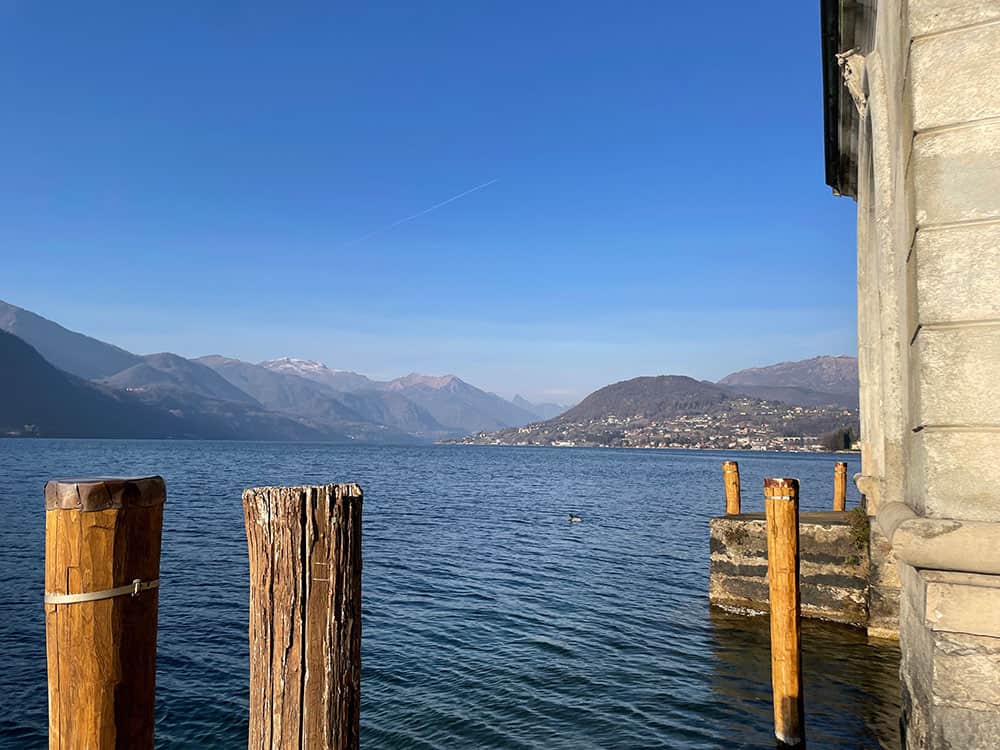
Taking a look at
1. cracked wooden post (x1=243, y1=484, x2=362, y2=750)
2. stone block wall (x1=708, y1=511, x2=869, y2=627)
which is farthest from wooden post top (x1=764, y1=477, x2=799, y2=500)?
cracked wooden post (x1=243, y1=484, x2=362, y2=750)

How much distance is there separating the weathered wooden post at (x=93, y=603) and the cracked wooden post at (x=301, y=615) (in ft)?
1.66

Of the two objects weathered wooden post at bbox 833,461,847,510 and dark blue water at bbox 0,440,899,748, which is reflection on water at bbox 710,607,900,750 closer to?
dark blue water at bbox 0,440,899,748

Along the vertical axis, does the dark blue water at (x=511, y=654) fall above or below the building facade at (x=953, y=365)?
below

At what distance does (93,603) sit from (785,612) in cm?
756

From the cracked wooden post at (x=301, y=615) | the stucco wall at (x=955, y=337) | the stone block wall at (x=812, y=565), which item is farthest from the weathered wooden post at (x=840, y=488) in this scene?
the cracked wooden post at (x=301, y=615)

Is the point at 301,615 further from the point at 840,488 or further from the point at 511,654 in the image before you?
the point at 840,488

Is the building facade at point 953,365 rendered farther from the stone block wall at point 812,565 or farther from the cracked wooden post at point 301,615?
the stone block wall at point 812,565

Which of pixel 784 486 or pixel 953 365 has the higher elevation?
pixel 953 365

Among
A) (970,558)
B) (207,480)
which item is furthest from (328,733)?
(207,480)

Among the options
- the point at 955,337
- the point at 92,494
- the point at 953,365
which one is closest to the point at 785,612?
the point at 953,365

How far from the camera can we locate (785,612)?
8164 millimetres

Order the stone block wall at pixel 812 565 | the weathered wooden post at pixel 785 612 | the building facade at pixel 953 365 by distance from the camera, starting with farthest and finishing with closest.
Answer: the stone block wall at pixel 812 565, the weathered wooden post at pixel 785 612, the building facade at pixel 953 365

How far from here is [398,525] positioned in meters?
32.9

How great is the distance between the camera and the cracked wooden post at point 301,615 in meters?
3.13
